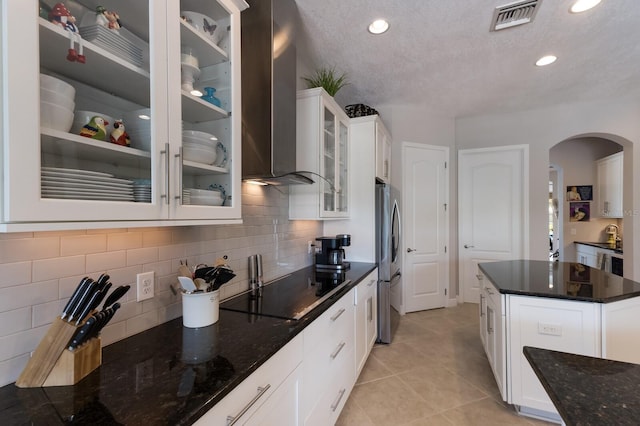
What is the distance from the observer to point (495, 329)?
2.09 m

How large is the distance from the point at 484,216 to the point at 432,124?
5.07 ft

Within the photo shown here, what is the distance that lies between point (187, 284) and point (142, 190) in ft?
1.64

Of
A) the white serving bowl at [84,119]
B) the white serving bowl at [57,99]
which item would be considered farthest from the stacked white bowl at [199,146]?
the white serving bowl at [57,99]

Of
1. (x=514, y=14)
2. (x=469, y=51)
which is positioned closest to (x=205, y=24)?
(x=514, y=14)

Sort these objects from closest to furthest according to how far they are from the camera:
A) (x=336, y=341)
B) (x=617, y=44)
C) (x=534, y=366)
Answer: (x=534, y=366) < (x=336, y=341) < (x=617, y=44)

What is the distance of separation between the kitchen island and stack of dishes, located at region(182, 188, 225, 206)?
1.83 meters

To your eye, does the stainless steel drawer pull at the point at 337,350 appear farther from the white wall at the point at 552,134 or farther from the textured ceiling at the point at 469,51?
the white wall at the point at 552,134

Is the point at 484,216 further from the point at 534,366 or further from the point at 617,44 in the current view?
the point at 534,366

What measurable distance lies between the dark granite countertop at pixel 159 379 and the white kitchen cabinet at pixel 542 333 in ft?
Answer: 4.79

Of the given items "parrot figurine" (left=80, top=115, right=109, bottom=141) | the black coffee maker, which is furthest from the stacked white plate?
the black coffee maker

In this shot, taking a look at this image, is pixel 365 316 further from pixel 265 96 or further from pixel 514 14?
pixel 514 14

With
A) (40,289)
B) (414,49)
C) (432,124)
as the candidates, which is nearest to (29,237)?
(40,289)

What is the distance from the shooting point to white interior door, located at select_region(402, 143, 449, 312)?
393 cm

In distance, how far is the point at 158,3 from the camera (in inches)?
38.2
